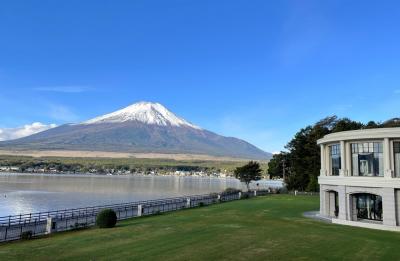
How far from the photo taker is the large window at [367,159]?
102 feet

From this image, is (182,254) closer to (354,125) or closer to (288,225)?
(288,225)

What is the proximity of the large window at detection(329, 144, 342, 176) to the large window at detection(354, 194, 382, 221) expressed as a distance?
3660mm

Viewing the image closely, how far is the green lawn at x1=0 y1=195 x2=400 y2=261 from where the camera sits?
19.7 meters

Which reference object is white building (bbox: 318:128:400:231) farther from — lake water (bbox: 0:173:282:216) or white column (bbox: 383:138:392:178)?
lake water (bbox: 0:173:282:216)

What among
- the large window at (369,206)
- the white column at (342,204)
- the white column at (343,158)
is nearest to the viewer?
the large window at (369,206)

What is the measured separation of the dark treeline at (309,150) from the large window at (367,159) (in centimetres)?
4855

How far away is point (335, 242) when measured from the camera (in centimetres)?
2312

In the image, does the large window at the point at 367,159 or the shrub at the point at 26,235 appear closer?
the shrub at the point at 26,235

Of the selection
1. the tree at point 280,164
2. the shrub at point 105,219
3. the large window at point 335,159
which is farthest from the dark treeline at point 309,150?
the shrub at point 105,219

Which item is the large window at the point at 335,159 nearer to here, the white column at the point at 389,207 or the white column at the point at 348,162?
the white column at the point at 348,162

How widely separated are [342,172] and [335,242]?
11.5m

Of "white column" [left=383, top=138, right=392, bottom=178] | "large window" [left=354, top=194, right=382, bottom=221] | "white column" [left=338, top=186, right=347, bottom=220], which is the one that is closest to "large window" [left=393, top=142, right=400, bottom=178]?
"white column" [left=383, top=138, right=392, bottom=178]

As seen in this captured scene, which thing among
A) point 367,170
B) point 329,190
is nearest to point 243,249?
point 367,170

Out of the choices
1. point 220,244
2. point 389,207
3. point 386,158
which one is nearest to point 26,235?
point 220,244
